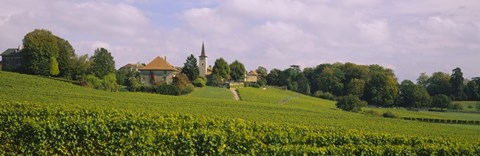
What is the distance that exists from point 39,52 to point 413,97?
3214 inches

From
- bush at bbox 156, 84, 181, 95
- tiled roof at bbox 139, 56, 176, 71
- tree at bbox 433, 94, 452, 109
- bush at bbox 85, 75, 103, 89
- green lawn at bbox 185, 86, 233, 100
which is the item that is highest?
tiled roof at bbox 139, 56, 176, 71

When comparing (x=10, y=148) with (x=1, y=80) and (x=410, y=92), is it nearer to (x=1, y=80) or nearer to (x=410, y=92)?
(x=1, y=80)

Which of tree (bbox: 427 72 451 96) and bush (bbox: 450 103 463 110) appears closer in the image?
bush (bbox: 450 103 463 110)

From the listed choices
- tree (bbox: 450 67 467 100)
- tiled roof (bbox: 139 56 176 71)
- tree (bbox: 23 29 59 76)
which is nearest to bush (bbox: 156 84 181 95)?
tree (bbox: 23 29 59 76)

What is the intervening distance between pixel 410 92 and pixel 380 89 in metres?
7.13

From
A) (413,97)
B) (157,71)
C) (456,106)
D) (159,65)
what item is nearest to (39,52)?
(157,71)

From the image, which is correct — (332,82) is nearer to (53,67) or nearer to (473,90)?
(473,90)

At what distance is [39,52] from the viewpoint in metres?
67.7

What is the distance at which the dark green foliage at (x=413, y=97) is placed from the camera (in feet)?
334

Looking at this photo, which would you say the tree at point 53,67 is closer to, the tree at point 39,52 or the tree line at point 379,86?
the tree at point 39,52

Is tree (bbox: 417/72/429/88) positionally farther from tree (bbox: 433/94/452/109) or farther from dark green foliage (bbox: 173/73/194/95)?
dark green foliage (bbox: 173/73/194/95)

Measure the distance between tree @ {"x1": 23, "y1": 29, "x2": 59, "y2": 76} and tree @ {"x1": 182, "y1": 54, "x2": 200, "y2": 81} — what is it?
29.4 m

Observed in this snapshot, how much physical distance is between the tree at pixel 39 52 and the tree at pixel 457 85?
325ft

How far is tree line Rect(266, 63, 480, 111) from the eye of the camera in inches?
4033
